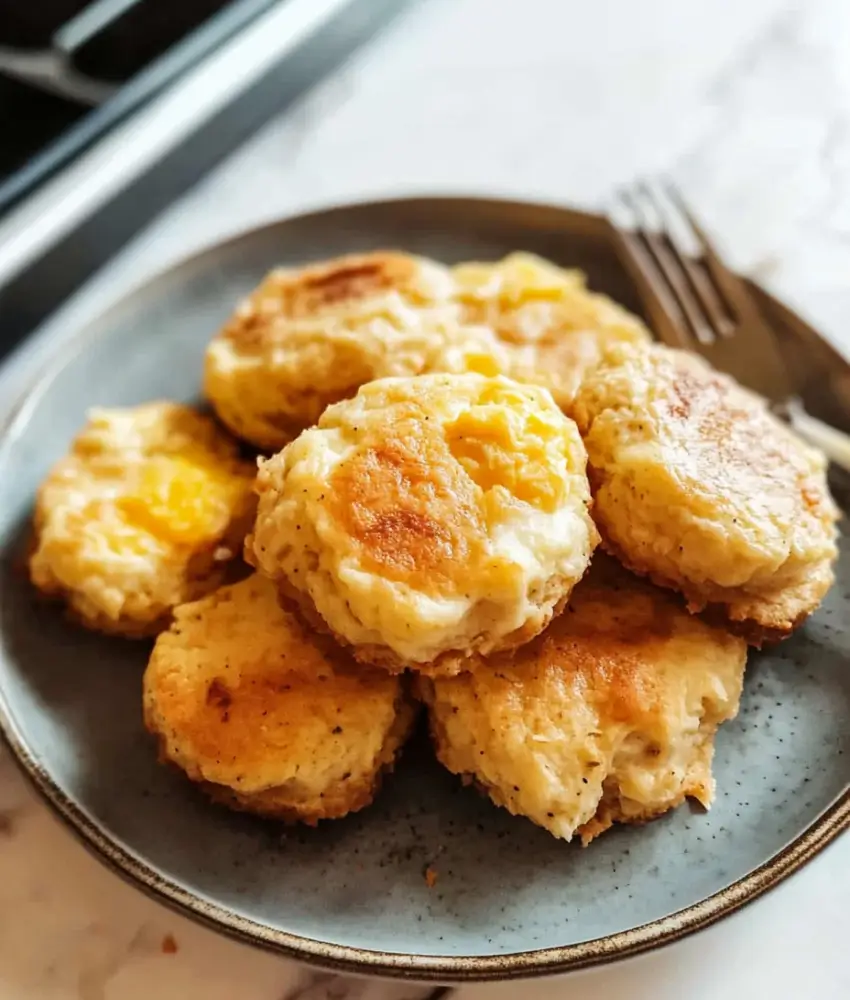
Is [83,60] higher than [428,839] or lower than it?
higher

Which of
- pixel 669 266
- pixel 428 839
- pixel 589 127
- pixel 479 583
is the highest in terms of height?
pixel 589 127

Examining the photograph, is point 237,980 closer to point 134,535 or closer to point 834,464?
point 134,535

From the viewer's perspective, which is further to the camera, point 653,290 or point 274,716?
point 653,290

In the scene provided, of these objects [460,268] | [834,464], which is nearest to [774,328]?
[834,464]

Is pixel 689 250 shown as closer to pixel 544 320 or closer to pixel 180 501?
pixel 544 320

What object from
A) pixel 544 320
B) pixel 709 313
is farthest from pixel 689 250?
pixel 544 320

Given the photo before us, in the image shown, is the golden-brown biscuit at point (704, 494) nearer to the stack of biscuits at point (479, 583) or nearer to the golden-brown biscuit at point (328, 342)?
the stack of biscuits at point (479, 583)

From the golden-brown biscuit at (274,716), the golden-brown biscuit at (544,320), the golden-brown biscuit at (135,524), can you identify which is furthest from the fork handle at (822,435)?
the golden-brown biscuit at (135,524)
